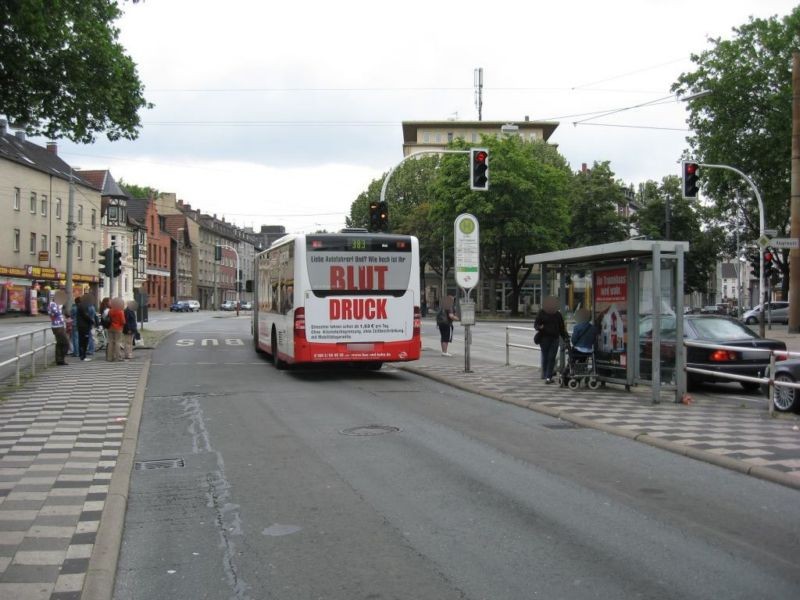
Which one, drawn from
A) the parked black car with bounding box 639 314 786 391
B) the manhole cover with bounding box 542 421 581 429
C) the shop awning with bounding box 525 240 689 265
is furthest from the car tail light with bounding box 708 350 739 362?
the manhole cover with bounding box 542 421 581 429

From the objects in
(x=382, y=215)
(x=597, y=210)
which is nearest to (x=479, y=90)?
(x=597, y=210)

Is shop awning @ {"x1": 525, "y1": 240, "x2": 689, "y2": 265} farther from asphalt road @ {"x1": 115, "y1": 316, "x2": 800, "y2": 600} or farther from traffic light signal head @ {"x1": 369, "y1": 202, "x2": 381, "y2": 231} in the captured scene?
traffic light signal head @ {"x1": 369, "y1": 202, "x2": 381, "y2": 231}

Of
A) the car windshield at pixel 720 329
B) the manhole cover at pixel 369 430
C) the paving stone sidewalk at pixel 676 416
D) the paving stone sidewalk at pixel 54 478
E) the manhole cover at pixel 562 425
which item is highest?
the car windshield at pixel 720 329

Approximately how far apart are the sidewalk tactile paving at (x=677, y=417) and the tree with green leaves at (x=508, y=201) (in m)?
41.7

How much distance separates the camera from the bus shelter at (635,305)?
12.5 metres

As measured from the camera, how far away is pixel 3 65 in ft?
54.7

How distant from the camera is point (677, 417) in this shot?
11.1 metres

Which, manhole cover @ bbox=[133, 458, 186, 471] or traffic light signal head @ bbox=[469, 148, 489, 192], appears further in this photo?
traffic light signal head @ bbox=[469, 148, 489, 192]

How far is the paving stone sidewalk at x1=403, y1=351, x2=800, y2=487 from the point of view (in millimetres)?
8570

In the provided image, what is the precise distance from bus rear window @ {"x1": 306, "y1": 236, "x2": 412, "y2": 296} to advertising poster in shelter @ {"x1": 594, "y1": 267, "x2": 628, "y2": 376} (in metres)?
3.91

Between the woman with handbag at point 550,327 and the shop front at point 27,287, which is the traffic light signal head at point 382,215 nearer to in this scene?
Result: the woman with handbag at point 550,327

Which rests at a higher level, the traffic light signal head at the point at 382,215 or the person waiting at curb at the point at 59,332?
the traffic light signal head at the point at 382,215

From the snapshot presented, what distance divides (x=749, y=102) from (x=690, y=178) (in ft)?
65.8

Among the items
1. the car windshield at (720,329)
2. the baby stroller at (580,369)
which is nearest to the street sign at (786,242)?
the car windshield at (720,329)
